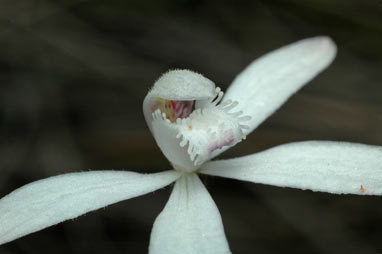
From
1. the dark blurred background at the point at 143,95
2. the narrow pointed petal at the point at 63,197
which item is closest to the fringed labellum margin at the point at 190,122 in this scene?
the narrow pointed petal at the point at 63,197

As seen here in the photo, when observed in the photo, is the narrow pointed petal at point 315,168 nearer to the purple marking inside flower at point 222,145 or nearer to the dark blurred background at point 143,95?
the purple marking inside flower at point 222,145

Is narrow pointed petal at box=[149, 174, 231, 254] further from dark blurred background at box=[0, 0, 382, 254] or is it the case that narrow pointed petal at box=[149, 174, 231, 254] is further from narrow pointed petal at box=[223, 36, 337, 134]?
dark blurred background at box=[0, 0, 382, 254]

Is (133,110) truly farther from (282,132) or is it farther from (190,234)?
(190,234)

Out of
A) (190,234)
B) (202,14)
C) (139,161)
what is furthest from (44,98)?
(190,234)

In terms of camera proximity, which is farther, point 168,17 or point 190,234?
point 168,17

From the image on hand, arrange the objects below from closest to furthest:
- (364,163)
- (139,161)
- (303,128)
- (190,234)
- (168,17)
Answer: (190,234), (364,163), (139,161), (303,128), (168,17)

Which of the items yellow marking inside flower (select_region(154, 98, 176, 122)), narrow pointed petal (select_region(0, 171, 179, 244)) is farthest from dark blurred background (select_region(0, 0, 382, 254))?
narrow pointed petal (select_region(0, 171, 179, 244))
